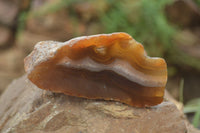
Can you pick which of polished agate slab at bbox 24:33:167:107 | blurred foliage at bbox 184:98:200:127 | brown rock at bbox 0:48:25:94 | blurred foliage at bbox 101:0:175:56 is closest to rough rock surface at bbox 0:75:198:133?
polished agate slab at bbox 24:33:167:107

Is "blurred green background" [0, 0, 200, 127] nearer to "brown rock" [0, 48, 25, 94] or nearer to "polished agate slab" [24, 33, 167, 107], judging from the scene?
"brown rock" [0, 48, 25, 94]

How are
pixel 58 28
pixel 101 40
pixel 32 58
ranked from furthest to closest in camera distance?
pixel 58 28 < pixel 32 58 < pixel 101 40

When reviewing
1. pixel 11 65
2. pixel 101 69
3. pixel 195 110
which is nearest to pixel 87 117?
pixel 101 69

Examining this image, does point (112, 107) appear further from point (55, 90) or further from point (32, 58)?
point (32, 58)

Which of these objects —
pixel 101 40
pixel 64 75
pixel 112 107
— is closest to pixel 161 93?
pixel 112 107

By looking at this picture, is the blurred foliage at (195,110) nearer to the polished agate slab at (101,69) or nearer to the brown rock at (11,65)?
the polished agate slab at (101,69)
